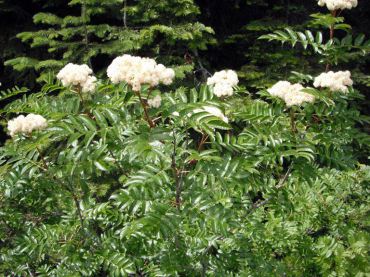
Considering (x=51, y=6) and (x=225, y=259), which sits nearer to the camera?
(x=225, y=259)

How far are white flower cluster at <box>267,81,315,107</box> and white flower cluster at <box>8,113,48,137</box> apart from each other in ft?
3.35

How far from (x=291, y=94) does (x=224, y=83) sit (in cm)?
31

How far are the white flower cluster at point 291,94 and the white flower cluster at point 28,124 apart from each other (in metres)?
1.02

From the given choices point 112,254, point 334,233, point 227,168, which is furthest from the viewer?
point 334,233

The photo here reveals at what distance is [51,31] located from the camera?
4.78 meters

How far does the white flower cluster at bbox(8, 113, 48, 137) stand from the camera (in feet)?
6.34

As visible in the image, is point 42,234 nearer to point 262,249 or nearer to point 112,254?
point 112,254

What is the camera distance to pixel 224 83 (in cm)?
217

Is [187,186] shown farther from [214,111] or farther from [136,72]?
[136,72]

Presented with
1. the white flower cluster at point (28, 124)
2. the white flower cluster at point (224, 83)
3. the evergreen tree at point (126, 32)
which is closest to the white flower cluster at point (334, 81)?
the white flower cluster at point (224, 83)

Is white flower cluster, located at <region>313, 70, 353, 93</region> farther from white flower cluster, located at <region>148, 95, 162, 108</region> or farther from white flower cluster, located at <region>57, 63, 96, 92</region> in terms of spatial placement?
white flower cluster, located at <region>57, 63, 96, 92</region>

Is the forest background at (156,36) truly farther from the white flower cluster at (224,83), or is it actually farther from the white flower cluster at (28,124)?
the white flower cluster at (28,124)

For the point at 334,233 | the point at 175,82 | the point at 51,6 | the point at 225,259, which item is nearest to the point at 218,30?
the point at 175,82

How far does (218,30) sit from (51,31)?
2.56 m
